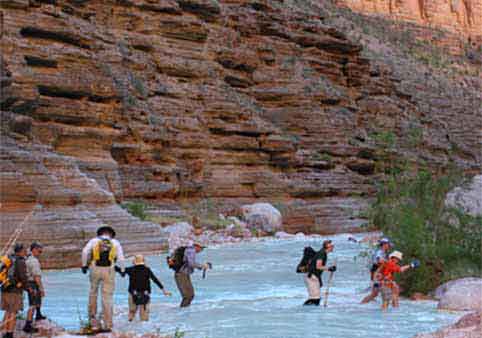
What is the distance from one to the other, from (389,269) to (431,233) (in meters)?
3.09

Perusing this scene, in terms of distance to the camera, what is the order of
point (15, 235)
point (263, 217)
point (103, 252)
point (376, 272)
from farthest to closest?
point (263, 217)
point (15, 235)
point (376, 272)
point (103, 252)

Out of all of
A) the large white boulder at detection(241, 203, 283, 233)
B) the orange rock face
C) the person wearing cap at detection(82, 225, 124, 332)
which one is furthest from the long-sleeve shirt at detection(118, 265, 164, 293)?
the orange rock face

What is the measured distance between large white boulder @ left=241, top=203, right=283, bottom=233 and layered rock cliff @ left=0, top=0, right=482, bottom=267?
1465mm

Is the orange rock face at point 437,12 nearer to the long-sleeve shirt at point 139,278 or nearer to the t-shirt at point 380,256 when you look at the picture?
the t-shirt at point 380,256

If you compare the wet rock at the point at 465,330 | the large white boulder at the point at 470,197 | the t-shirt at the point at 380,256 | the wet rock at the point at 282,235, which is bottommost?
the wet rock at the point at 282,235

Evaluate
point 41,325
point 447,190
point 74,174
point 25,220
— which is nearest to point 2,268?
point 41,325

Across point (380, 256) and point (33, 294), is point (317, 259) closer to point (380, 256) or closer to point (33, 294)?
point (380, 256)

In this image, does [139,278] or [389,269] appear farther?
[389,269]

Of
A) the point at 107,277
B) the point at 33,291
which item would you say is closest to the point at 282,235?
the point at 107,277

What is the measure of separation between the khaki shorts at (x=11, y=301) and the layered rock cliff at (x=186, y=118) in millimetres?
7846

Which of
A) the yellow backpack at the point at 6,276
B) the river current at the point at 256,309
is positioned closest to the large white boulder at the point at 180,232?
the river current at the point at 256,309

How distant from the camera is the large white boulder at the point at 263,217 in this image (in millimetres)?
29416

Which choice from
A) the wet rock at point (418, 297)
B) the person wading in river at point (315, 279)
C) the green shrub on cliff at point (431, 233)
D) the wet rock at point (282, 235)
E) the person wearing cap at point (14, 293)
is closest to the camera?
the person wearing cap at point (14, 293)

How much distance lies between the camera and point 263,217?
96.9ft
